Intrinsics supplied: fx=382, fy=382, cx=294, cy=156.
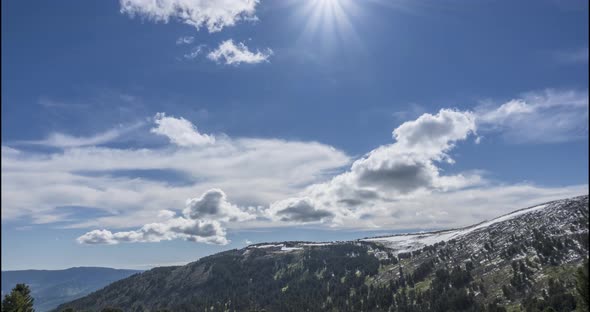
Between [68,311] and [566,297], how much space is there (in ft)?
756

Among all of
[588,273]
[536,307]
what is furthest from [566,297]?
[588,273]

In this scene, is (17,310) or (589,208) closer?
(589,208)

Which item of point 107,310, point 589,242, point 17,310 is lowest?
point 107,310

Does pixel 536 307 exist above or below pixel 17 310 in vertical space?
below

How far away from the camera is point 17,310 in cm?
8212

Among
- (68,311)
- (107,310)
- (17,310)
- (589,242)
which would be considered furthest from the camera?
(107,310)

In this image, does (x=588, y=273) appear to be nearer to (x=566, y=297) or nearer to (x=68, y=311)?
(x=68, y=311)

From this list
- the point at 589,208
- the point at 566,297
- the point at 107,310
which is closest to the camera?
the point at 589,208

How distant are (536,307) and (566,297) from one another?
15606 millimetres

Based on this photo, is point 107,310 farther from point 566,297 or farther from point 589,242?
point 566,297

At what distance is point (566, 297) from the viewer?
647 ft

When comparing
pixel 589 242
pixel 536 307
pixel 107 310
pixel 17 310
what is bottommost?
→ pixel 536 307

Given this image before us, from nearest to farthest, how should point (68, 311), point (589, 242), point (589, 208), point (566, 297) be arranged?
point (589, 242) → point (589, 208) → point (68, 311) → point (566, 297)

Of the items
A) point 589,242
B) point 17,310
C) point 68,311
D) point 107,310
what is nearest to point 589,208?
point 589,242
